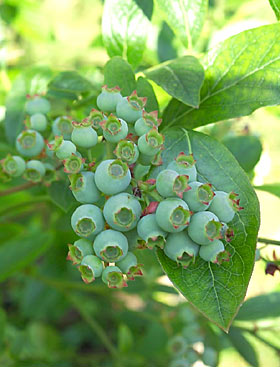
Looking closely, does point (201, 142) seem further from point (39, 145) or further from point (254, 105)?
point (39, 145)

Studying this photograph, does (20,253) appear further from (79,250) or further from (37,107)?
(79,250)

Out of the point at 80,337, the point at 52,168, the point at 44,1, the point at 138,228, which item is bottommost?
the point at 80,337

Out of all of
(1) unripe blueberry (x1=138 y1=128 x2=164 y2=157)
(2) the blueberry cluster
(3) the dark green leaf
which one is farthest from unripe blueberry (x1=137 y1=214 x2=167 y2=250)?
(3) the dark green leaf

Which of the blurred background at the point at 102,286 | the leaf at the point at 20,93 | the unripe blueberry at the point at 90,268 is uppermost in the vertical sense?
the unripe blueberry at the point at 90,268

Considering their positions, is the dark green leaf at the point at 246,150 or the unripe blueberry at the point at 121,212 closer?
the unripe blueberry at the point at 121,212

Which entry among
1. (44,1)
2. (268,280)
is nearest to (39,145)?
(268,280)

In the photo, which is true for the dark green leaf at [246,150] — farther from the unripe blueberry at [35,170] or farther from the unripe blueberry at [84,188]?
the unripe blueberry at [84,188]

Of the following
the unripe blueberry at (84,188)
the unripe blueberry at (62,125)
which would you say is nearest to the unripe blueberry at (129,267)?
the unripe blueberry at (84,188)
